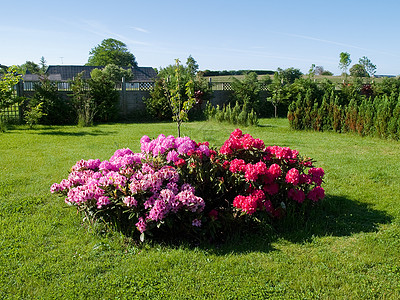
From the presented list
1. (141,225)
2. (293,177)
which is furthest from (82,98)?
(293,177)

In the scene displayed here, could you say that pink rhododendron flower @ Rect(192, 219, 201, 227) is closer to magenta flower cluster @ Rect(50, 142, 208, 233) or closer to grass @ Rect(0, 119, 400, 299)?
magenta flower cluster @ Rect(50, 142, 208, 233)

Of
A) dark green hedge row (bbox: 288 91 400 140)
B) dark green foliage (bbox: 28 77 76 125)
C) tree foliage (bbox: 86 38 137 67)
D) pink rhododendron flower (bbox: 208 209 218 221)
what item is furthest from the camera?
tree foliage (bbox: 86 38 137 67)

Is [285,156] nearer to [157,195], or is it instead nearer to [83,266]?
Answer: [157,195]

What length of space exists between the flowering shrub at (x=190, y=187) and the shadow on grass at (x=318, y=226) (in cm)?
14

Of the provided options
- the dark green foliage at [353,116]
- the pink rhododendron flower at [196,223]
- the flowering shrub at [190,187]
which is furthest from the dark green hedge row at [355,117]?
the pink rhododendron flower at [196,223]

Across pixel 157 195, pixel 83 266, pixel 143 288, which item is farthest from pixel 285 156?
pixel 83 266

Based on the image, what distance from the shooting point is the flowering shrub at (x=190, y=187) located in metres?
2.91

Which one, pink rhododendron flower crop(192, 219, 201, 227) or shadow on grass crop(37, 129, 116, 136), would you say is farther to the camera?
shadow on grass crop(37, 129, 116, 136)

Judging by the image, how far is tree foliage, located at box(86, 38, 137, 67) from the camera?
211 feet

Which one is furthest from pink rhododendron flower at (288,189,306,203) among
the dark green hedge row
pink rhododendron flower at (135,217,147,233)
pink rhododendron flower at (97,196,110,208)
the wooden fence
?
the wooden fence

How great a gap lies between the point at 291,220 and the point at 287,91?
12.5 m

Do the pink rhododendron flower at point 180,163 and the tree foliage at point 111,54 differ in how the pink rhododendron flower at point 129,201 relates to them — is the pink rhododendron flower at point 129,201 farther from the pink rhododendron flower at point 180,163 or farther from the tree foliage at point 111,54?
the tree foliage at point 111,54

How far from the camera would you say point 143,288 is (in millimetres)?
2426

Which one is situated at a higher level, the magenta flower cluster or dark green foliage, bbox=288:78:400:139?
dark green foliage, bbox=288:78:400:139
